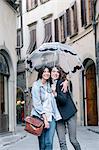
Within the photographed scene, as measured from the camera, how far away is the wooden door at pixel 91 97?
91.7 feet

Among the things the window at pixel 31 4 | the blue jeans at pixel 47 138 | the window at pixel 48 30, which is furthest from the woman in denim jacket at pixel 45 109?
the window at pixel 31 4

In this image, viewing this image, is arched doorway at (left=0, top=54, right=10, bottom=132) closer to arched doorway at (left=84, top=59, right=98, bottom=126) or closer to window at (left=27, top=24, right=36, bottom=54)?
arched doorway at (left=84, top=59, right=98, bottom=126)

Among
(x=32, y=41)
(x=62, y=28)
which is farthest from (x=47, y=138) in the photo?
(x=32, y=41)

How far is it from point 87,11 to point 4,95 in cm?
875

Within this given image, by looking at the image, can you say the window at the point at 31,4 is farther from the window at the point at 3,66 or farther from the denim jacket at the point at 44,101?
the denim jacket at the point at 44,101

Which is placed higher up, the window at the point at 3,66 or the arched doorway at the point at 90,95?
the window at the point at 3,66

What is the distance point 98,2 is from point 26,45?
17279 mm

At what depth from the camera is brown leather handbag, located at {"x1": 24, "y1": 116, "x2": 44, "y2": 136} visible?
7.60m

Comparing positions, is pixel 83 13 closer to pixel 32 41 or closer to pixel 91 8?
pixel 91 8

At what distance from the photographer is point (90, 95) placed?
2831cm

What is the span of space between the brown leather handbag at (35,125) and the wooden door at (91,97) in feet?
66.5

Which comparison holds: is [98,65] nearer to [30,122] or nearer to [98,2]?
[98,2]

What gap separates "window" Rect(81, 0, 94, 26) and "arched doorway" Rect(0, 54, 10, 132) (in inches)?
286

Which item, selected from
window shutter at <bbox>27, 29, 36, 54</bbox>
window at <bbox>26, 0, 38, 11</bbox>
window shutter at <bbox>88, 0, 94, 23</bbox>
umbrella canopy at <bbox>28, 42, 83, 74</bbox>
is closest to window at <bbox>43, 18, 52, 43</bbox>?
window shutter at <bbox>27, 29, 36, 54</bbox>
